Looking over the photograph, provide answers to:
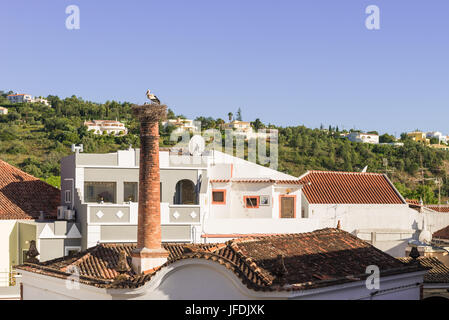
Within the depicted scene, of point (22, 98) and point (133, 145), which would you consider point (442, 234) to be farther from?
point (22, 98)

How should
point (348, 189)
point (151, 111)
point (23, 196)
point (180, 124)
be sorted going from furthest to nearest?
point (180, 124)
point (348, 189)
point (23, 196)
point (151, 111)

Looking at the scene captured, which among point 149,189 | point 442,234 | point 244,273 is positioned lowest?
point 442,234

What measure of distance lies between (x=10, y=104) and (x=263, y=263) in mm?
76369

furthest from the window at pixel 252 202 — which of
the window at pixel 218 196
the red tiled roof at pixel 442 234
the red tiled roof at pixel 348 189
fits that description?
the red tiled roof at pixel 442 234

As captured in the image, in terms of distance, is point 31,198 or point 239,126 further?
point 239,126

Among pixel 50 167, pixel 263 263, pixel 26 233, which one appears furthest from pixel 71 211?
pixel 50 167

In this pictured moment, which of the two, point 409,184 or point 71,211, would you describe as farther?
point 409,184

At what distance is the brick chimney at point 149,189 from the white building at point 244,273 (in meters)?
1.12

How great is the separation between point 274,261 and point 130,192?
483 inches

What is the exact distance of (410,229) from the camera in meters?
40.6

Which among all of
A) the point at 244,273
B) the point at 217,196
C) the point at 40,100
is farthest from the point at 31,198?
the point at 40,100

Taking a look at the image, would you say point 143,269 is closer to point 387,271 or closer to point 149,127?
point 149,127

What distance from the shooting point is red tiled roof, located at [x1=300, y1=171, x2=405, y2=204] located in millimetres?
39562

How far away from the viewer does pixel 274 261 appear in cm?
1861
